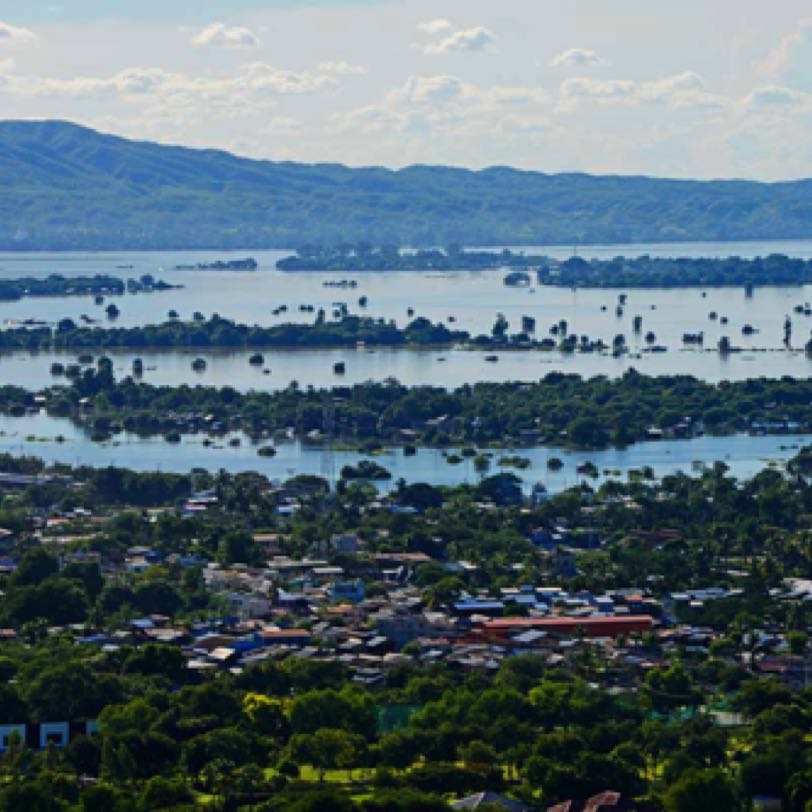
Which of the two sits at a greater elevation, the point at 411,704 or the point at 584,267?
the point at 584,267

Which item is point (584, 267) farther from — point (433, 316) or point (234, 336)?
point (234, 336)

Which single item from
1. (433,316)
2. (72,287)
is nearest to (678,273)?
(72,287)

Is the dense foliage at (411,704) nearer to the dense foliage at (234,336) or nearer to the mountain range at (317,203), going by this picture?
the dense foliage at (234,336)

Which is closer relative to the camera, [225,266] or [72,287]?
[72,287]

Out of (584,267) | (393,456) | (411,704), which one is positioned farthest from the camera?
(584,267)

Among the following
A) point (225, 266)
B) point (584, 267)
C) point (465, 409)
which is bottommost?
point (225, 266)

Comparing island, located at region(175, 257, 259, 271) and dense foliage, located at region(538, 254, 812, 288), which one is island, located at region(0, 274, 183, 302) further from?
island, located at region(175, 257, 259, 271)

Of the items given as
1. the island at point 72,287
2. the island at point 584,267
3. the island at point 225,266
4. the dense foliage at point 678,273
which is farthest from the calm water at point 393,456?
the island at point 225,266
